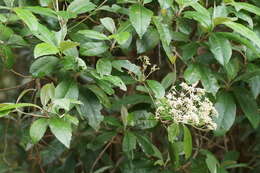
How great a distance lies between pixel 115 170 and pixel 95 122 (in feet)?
1.96

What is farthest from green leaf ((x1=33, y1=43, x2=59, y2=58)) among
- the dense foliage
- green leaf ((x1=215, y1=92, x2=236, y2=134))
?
green leaf ((x1=215, y1=92, x2=236, y2=134))

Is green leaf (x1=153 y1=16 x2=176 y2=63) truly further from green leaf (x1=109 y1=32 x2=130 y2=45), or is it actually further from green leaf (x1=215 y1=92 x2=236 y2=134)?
green leaf (x1=215 y1=92 x2=236 y2=134)

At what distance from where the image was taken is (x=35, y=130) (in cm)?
95

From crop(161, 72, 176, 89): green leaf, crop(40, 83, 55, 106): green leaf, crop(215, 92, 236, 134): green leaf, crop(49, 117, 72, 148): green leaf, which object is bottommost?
crop(215, 92, 236, 134): green leaf

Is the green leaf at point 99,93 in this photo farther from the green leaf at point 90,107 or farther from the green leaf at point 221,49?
the green leaf at point 221,49

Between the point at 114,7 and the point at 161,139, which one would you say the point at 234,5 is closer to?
the point at 114,7

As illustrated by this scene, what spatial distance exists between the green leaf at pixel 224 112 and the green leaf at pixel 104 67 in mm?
394

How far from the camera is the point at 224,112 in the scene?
1.32 meters

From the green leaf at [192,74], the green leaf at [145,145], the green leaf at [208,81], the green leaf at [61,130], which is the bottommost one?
the green leaf at [145,145]

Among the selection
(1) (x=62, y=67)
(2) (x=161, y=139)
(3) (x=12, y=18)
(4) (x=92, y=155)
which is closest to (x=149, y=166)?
(4) (x=92, y=155)

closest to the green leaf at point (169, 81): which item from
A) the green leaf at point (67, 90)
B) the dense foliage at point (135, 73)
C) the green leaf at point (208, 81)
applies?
the dense foliage at point (135, 73)

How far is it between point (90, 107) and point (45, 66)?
0.15m

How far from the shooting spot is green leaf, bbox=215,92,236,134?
1.31m

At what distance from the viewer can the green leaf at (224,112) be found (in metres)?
1.31
